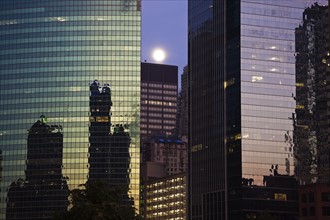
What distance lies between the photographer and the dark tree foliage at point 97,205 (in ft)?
266

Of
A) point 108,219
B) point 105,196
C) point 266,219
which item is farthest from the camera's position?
point 266,219

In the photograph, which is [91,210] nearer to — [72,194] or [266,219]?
[72,194]

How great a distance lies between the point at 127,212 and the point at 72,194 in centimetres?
674

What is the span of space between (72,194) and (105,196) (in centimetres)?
485

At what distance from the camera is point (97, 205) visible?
270 feet

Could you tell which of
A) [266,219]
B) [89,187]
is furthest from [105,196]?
[266,219]

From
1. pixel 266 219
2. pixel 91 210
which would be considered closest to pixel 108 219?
pixel 91 210

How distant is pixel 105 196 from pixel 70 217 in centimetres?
441

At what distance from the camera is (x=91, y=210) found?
8112 cm

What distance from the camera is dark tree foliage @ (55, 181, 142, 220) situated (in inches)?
3189

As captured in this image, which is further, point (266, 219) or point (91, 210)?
point (266, 219)

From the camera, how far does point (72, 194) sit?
289 ft

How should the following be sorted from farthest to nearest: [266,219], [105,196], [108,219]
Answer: [266,219], [105,196], [108,219]

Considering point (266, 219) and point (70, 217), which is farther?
point (266, 219)
